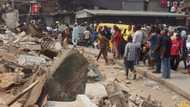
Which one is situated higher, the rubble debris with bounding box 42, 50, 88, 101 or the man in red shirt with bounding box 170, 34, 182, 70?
the rubble debris with bounding box 42, 50, 88, 101

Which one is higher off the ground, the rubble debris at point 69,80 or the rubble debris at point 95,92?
the rubble debris at point 69,80

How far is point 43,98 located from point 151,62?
9.30 meters

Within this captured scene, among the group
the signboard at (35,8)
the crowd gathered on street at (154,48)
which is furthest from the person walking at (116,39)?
the signboard at (35,8)

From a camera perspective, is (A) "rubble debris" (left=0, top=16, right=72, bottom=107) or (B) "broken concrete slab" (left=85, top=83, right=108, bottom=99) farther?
(B) "broken concrete slab" (left=85, top=83, right=108, bottom=99)

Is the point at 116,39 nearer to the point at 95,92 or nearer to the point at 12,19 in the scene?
the point at 95,92

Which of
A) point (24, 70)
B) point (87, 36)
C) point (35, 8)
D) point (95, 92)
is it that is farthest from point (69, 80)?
point (35, 8)

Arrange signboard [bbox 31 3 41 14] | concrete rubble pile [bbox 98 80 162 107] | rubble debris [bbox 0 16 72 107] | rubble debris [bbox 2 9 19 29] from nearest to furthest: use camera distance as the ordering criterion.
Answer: rubble debris [bbox 0 16 72 107] < concrete rubble pile [bbox 98 80 162 107] < rubble debris [bbox 2 9 19 29] < signboard [bbox 31 3 41 14]

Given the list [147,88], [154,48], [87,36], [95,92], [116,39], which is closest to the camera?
[95,92]

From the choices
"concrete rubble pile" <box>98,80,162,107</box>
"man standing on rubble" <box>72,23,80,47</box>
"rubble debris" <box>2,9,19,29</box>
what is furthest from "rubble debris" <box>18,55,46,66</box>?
"rubble debris" <box>2,9,19,29</box>

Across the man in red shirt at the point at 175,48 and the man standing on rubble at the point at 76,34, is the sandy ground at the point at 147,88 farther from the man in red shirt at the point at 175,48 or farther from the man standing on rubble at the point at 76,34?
the man standing on rubble at the point at 76,34

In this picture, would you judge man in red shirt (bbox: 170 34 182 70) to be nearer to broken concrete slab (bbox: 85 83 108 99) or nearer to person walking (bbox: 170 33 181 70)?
person walking (bbox: 170 33 181 70)

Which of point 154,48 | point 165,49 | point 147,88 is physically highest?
point 165,49

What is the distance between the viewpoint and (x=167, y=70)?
17.6m

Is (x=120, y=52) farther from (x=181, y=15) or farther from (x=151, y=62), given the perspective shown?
(x=181, y=15)
